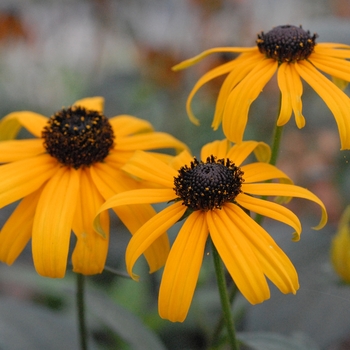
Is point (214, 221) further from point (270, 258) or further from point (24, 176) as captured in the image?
point (24, 176)

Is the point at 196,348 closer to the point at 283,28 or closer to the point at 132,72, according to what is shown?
the point at 283,28

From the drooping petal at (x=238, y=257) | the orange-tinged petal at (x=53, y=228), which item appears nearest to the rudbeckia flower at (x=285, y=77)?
the drooping petal at (x=238, y=257)

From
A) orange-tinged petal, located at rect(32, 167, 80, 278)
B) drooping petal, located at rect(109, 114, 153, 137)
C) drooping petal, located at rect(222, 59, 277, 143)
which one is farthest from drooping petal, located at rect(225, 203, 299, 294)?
drooping petal, located at rect(109, 114, 153, 137)

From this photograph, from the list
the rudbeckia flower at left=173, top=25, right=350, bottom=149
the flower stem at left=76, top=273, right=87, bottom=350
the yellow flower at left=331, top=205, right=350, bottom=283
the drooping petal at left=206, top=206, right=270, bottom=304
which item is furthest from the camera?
the yellow flower at left=331, top=205, right=350, bottom=283

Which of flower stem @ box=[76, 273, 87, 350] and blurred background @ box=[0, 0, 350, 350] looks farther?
blurred background @ box=[0, 0, 350, 350]

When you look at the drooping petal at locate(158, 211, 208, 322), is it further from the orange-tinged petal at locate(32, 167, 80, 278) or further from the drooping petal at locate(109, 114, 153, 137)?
the drooping petal at locate(109, 114, 153, 137)

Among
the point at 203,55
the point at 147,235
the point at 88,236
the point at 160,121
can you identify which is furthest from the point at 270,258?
the point at 160,121
